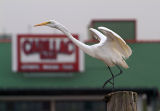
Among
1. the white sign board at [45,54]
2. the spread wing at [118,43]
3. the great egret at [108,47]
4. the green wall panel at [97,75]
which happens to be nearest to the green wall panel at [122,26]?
the green wall panel at [97,75]

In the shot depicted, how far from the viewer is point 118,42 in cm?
1007

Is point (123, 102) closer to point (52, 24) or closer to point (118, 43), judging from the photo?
point (118, 43)

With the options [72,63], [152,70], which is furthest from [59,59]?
[152,70]

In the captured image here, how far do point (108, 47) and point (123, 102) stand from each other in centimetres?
187

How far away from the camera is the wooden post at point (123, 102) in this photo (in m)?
8.13

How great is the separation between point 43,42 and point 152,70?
15.6 ft

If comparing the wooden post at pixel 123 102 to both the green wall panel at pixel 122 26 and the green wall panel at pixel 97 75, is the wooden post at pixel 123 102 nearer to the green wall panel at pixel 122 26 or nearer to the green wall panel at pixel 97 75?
the green wall panel at pixel 97 75

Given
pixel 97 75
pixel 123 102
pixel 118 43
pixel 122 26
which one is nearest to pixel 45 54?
pixel 97 75

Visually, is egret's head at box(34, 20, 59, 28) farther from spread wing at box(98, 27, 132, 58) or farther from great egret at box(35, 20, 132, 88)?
spread wing at box(98, 27, 132, 58)

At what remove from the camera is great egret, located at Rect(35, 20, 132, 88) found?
381 inches

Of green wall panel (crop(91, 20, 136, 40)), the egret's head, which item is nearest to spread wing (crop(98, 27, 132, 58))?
the egret's head

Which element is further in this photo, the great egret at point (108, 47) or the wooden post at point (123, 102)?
the great egret at point (108, 47)

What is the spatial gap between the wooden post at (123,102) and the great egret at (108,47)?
1.44m

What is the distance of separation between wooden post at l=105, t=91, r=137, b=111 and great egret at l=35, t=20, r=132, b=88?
1.44m
